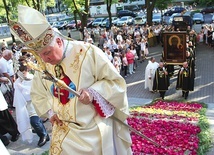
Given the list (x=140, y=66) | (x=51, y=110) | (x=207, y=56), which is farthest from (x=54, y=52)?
(x=207, y=56)

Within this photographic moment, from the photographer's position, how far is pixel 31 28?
3084 millimetres

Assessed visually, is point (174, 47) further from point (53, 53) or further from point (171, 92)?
point (53, 53)

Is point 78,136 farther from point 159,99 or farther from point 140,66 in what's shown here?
point 140,66

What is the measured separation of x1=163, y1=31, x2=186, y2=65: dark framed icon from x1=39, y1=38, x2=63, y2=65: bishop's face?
12.1 metres

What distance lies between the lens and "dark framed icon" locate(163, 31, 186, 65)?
585 inches

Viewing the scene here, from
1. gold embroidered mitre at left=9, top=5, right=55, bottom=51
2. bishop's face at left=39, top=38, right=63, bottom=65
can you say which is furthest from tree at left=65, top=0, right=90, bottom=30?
gold embroidered mitre at left=9, top=5, right=55, bottom=51

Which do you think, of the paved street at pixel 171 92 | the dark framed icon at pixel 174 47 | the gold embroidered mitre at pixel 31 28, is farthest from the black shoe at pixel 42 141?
the dark framed icon at pixel 174 47

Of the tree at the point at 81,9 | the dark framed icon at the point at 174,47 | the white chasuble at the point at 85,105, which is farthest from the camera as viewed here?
the tree at the point at 81,9

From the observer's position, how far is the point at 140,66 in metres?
18.3

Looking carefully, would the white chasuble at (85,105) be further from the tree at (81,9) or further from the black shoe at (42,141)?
the tree at (81,9)

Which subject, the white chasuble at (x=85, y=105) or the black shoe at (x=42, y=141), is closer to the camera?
the white chasuble at (x=85, y=105)

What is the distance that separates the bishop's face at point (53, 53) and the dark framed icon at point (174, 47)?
12.1 metres

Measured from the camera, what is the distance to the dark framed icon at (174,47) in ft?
48.8

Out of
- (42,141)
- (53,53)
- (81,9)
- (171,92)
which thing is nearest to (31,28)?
(53,53)
